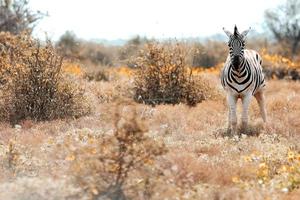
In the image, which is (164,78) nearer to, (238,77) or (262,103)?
(262,103)

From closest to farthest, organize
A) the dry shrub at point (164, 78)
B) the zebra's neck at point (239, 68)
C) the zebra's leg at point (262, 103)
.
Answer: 1. the zebra's neck at point (239, 68)
2. the zebra's leg at point (262, 103)
3. the dry shrub at point (164, 78)

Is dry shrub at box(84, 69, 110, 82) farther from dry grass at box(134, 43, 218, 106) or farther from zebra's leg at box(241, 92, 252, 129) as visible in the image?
zebra's leg at box(241, 92, 252, 129)

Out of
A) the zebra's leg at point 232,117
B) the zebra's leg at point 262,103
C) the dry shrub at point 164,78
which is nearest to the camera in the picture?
the zebra's leg at point 232,117

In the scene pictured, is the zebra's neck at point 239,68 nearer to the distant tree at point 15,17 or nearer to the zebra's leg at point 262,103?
the zebra's leg at point 262,103

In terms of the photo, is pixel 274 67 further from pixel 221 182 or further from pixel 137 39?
pixel 137 39

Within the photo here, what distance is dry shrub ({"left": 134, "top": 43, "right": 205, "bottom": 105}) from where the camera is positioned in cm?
1541

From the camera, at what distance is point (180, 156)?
825 centimetres

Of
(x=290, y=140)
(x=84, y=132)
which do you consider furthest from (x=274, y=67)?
(x=84, y=132)

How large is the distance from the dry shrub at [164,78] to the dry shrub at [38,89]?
2543mm

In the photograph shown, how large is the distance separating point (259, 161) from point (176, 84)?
7179mm

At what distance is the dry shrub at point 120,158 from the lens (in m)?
6.38

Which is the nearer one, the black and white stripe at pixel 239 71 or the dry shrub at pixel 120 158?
the dry shrub at pixel 120 158

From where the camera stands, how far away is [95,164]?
6379mm

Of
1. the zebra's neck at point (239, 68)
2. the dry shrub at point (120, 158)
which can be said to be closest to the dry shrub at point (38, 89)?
the zebra's neck at point (239, 68)
